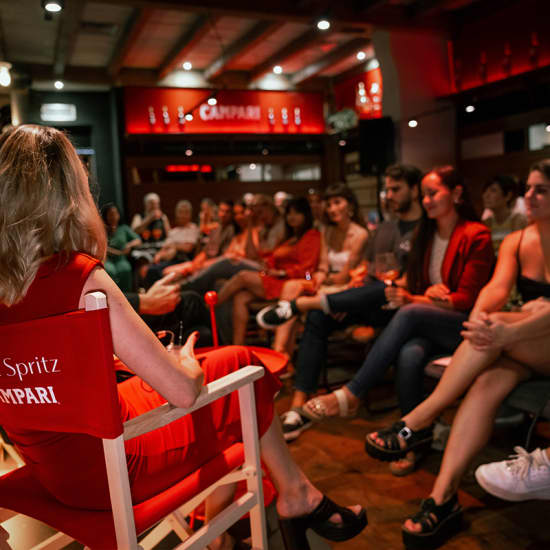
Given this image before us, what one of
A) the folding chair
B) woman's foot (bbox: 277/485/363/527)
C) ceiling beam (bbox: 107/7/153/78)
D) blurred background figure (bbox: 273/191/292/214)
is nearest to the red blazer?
woman's foot (bbox: 277/485/363/527)

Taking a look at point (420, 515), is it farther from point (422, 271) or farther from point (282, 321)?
point (282, 321)

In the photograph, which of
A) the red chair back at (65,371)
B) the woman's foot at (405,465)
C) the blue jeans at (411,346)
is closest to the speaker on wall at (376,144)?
the blue jeans at (411,346)

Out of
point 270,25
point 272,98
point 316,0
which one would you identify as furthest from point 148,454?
point 272,98

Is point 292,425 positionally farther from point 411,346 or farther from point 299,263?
point 299,263

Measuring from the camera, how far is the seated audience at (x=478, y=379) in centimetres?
175

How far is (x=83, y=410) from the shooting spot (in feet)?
3.29

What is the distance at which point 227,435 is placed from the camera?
4.59ft

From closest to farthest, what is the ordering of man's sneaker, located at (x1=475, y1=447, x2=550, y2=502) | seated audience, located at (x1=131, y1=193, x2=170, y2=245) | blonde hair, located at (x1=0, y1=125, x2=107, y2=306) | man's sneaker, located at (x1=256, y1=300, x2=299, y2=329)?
blonde hair, located at (x1=0, y1=125, x2=107, y2=306) < man's sneaker, located at (x1=475, y1=447, x2=550, y2=502) < man's sneaker, located at (x1=256, y1=300, x2=299, y2=329) < seated audience, located at (x1=131, y1=193, x2=170, y2=245)

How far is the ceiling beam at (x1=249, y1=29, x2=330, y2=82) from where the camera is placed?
7.85 meters

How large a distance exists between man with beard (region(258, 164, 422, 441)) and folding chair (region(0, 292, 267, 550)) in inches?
56.9

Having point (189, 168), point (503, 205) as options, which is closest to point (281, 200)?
point (503, 205)

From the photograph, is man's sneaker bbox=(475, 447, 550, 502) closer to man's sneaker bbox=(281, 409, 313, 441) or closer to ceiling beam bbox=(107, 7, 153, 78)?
man's sneaker bbox=(281, 409, 313, 441)

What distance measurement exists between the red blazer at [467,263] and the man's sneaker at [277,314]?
33.5 inches

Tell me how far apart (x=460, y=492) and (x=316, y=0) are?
5786mm
